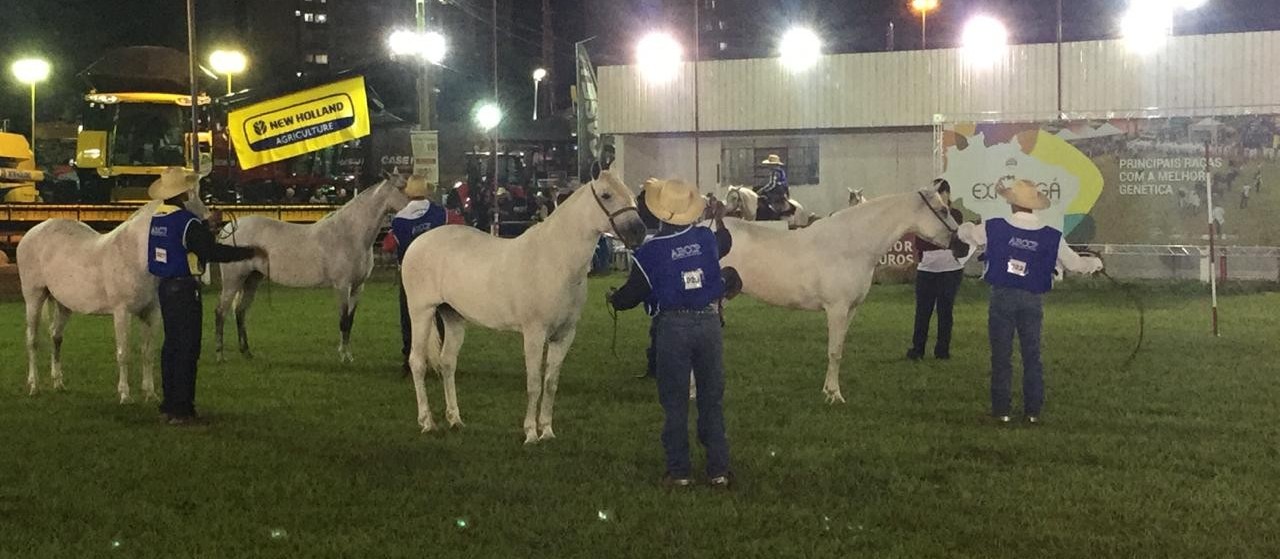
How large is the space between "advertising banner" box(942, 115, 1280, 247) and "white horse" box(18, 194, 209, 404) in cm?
1482

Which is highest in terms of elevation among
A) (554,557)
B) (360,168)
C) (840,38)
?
(840,38)

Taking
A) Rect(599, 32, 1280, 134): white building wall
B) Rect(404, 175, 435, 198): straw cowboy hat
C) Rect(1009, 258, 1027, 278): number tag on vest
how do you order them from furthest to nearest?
Rect(599, 32, 1280, 134): white building wall, Rect(404, 175, 435, 198): straw cowboy hat, Rect(1009, 258, 1027, 278): number tag on vest

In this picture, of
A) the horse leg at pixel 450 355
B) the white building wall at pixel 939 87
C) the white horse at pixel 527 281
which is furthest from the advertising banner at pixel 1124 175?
the white horse at pixel 527 281

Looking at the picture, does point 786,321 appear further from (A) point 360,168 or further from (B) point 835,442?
(A) point 360,168

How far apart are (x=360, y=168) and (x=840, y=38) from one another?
71.4 ft

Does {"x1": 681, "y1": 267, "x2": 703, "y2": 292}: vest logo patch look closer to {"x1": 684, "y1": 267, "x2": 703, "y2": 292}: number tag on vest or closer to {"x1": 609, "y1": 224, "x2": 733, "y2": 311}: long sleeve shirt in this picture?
{"x1": 684, "y1": 267, "x2": 703, "y2": 292}: number tag on vest

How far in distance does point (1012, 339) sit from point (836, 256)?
198 cm

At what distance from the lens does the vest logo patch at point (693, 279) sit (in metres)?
7.57

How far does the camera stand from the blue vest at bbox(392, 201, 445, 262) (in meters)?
12.3

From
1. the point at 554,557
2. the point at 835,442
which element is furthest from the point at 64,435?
the point at 835,442

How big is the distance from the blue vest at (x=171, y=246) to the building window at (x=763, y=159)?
71.3ft

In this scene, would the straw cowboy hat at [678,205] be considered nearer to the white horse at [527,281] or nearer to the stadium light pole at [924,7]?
the white horse at [527,281]

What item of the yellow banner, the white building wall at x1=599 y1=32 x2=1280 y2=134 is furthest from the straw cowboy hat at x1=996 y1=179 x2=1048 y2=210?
the white building wall at x1=599 y1=32 x2=1280 y2=134

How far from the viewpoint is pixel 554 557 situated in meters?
6.46
